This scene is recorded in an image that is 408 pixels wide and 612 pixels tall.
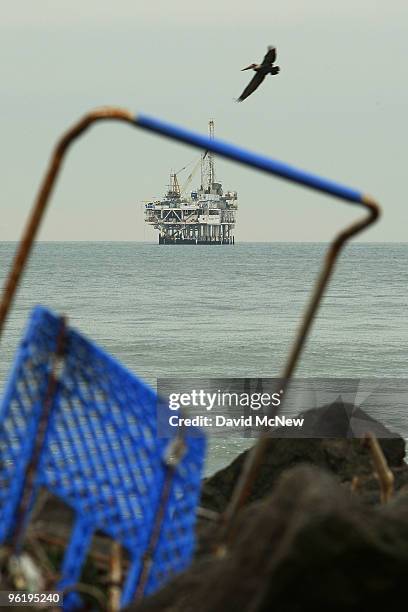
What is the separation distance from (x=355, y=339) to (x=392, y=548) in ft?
132

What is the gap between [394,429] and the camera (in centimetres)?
2055

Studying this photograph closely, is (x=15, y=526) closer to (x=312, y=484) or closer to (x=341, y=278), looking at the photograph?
(x=312, y=484)

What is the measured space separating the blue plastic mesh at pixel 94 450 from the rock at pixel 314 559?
68cm

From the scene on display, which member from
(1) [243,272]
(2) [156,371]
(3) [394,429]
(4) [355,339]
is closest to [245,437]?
(3) [394,429]

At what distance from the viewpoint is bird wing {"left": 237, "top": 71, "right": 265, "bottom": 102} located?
6.07m

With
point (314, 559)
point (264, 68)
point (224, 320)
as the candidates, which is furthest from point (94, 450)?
point (224, 320)

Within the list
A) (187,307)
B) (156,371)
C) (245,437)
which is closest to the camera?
(245,437)

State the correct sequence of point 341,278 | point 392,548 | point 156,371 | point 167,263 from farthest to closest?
point 167,263 → point 341,278 → point 156,371 → point 392,548

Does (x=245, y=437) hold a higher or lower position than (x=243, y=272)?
lower

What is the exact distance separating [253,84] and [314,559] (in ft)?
11.2

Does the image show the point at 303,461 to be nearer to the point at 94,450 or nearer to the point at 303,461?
the point at 303,461

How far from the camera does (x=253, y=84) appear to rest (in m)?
6.14

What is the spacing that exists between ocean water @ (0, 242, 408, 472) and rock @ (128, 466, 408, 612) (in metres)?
12.4

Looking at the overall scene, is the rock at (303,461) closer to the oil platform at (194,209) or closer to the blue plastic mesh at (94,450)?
the blue plastic mesh at (94,450)
